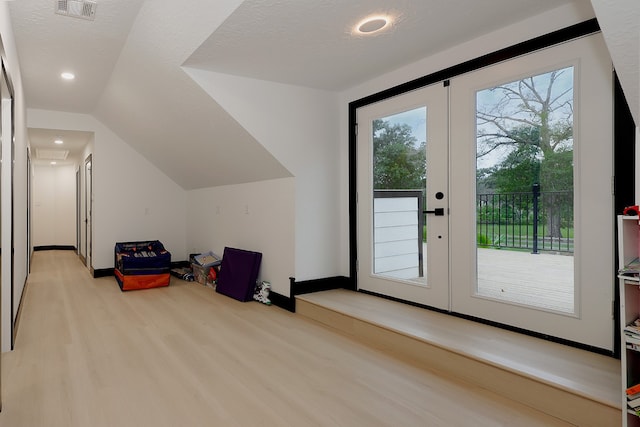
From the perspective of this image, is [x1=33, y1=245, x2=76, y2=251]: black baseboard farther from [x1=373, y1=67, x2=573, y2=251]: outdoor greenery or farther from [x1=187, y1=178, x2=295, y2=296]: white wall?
[x1=373, y1=67, x2=573, y2=251]: outdoor greenery

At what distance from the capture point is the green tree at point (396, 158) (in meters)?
3.49

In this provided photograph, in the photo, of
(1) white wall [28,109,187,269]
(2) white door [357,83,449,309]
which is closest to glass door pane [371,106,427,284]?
(2) white door [357,83,449,309]

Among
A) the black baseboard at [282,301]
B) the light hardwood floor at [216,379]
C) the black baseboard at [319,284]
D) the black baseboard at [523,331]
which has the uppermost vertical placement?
the black baseboard at [319,284]

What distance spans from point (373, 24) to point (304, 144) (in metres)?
1.62

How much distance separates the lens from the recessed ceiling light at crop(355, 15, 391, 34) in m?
2.51

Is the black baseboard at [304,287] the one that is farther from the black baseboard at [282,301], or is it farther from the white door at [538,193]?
the white door at [538,193]

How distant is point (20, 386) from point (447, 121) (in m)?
3.51

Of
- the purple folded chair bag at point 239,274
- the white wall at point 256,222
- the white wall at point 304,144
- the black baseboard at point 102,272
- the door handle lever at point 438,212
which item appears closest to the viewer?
the door handle lever at point 438,212

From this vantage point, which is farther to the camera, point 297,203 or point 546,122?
point 297,203

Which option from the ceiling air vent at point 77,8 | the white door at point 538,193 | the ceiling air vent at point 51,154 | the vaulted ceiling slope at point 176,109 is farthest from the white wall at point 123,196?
the white door at point 538,193

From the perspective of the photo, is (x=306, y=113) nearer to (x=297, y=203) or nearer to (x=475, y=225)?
(x=297, y=203)

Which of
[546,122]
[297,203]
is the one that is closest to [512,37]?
[546,122]

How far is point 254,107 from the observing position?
3703mm

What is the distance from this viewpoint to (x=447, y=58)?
312 centimetres
